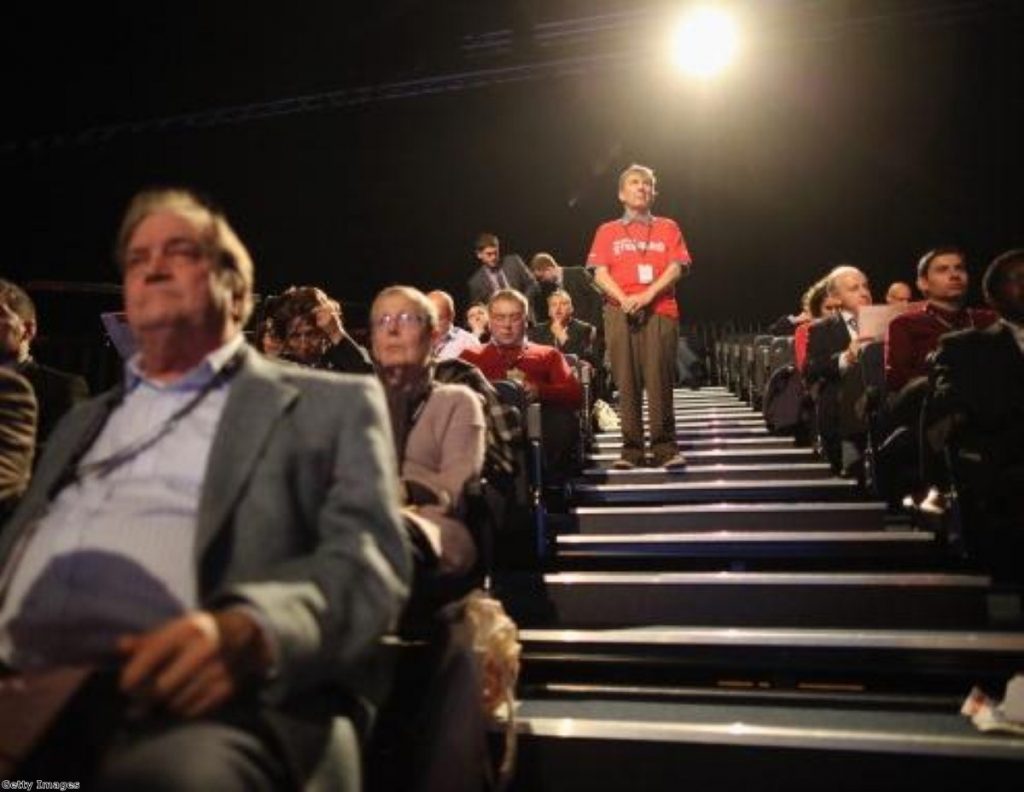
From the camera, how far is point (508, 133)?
396 inches

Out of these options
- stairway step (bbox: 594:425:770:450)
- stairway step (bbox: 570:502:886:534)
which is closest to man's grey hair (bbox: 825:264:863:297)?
stairway step (bbox: 594:425:770:450)

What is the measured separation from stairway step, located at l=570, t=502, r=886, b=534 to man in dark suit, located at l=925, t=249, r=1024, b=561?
2.20 ft

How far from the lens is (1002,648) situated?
2248 millimetres

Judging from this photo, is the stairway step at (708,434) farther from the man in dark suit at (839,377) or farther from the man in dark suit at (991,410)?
the man in dark suit at (991,410)

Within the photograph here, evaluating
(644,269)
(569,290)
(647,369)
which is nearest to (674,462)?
(647,369)

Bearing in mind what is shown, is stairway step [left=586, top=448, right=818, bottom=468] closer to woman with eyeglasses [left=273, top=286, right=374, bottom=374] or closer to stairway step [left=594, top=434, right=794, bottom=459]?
stairway step [left=594, top=434, right=794, bottom=459]

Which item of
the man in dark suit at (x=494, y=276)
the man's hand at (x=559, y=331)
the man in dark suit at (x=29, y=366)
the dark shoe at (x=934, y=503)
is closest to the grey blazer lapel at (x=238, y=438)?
the man in dark suit at (x=29, y=366)

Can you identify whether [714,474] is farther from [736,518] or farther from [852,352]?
[852,352]

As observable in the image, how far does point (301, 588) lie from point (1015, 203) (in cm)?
1169

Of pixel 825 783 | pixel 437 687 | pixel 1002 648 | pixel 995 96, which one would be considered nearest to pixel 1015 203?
pixel 995 96

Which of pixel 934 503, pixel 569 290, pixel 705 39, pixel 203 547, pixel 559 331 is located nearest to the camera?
pixel 203 547

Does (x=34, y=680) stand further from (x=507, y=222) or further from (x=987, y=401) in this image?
(x=507, y=222)

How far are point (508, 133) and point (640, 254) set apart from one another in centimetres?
629

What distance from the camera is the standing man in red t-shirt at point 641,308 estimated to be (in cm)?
431
